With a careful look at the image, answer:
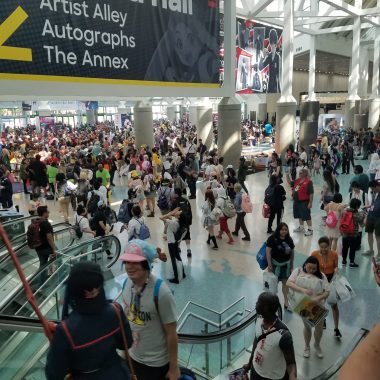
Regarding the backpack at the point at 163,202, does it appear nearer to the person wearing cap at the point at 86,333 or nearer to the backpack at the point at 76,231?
the backpack at the point at 76,231

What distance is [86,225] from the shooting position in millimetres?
7840

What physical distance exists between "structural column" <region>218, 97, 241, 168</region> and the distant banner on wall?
3795 millimetres

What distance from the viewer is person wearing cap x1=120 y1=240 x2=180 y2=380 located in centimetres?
248

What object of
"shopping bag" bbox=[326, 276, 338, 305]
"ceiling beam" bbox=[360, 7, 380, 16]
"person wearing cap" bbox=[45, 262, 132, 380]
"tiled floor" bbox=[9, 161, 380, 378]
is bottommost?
A: "tiled floor" bbox=[9, 161, 380, 378]

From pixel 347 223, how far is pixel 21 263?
585cm

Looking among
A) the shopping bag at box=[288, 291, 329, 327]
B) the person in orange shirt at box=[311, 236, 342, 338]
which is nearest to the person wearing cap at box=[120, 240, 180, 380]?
the shopping bag at box=[288, 291, 329, 327]

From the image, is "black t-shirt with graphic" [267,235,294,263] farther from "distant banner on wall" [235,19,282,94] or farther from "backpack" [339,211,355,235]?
"distant banner on wall" [235,19,282,94]

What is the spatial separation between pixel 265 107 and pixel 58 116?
2449 centimetres

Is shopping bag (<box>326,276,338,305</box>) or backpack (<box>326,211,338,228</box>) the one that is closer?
shopping bag (<box>326,276,338,305</box>)

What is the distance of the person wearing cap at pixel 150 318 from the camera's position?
2480 mm

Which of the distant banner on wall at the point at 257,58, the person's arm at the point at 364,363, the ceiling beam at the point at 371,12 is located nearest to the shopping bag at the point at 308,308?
the person's arm at the point at 364,363

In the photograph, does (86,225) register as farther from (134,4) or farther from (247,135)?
(247,135)

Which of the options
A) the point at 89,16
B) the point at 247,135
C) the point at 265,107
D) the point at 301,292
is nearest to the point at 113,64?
the point at 89,16

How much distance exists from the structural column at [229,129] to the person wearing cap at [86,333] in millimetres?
15519
